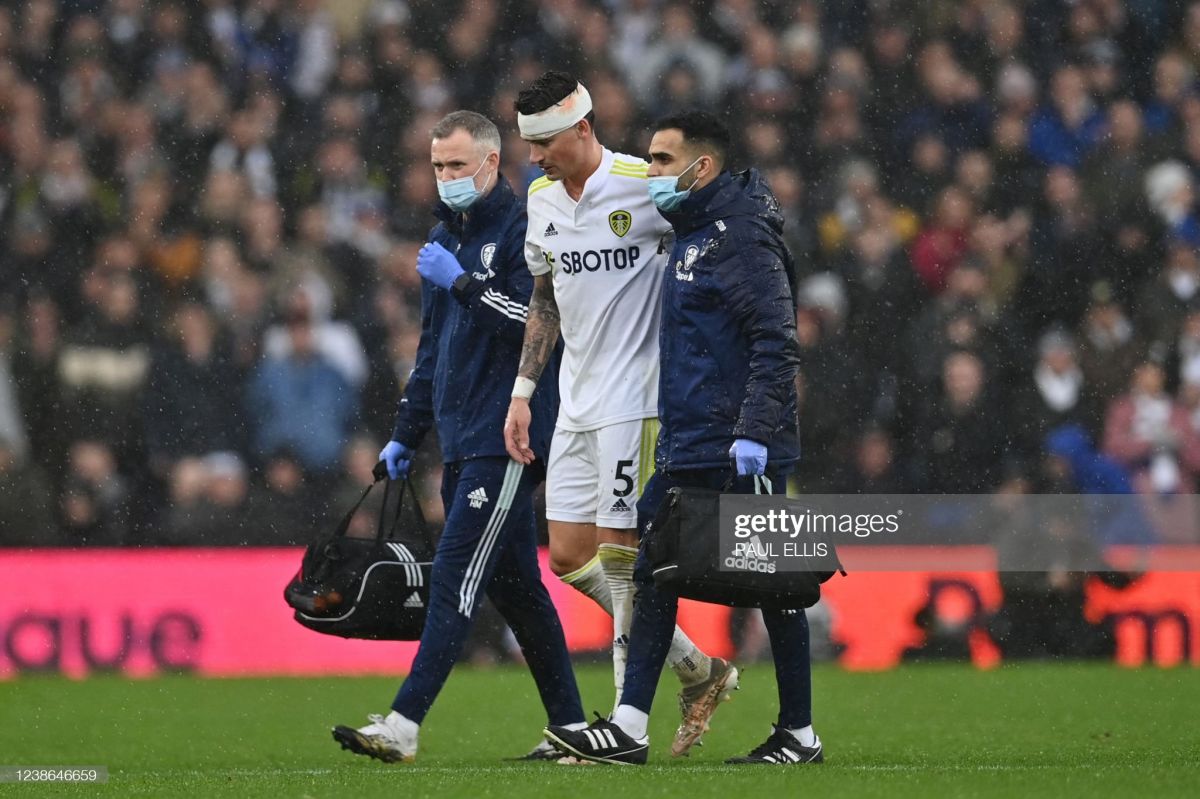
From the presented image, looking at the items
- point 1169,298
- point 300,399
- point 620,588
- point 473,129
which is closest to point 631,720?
point 620,588

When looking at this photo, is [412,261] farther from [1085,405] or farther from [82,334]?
[1085,405]

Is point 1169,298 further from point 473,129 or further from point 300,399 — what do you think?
point 473,129

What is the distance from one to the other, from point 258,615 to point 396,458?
4505 mm

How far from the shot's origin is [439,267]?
678 cm

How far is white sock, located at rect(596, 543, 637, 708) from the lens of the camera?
6.73 metres

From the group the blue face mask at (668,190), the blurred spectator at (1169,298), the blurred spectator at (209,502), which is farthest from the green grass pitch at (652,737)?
the blurred spectator at (1169,298)

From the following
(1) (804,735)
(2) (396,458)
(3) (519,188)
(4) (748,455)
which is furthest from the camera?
(3) (519,188)

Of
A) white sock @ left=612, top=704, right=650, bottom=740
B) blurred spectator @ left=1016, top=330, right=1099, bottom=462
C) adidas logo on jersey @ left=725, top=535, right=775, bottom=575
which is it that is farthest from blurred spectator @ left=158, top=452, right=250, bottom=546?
adidas logo on jersey @ left=725, top=535, right=775, bottom=575

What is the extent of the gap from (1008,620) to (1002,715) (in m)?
3.07

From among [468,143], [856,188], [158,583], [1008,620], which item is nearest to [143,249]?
[158,583]

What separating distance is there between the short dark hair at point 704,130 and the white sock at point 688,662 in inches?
61.6

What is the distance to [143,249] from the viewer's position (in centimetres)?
1338

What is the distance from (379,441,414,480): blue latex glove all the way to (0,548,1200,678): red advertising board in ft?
13.8

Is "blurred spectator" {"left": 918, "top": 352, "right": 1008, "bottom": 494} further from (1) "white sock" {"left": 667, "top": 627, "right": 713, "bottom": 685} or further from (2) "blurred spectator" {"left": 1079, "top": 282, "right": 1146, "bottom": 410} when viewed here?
(1) "white sock" {"left": 667, "top": 627, "right": 713, "bottom": 685}
